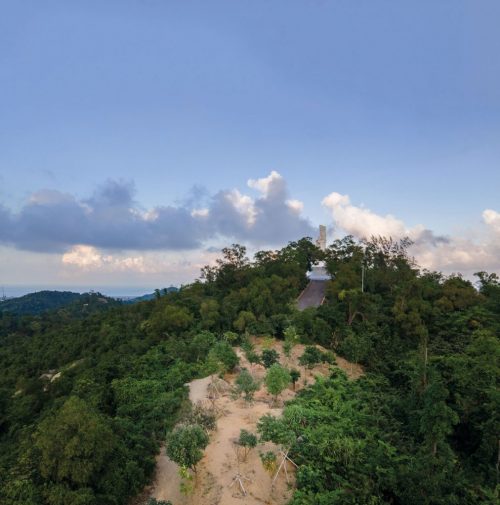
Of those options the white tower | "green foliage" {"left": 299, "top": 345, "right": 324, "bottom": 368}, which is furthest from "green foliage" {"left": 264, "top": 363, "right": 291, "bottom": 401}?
the white tower

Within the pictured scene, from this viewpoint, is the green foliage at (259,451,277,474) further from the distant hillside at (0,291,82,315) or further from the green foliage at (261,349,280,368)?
the distant hillside at (0,291,82,315)

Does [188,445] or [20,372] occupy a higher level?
[188,445]

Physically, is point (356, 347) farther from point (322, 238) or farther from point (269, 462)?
point (322, 238)

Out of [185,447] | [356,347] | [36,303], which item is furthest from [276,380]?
[36,303]

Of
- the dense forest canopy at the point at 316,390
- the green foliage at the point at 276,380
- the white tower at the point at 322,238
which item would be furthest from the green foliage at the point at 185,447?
the white tower at the point at 322,238

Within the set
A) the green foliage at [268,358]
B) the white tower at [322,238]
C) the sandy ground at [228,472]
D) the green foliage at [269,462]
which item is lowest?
the sandy ground at [228,472]

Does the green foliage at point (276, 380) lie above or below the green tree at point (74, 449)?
above

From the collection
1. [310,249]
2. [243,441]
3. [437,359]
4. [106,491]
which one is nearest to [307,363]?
[437,359]

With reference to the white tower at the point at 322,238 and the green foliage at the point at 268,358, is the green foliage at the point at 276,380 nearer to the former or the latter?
the green foliage at the point at 268,358

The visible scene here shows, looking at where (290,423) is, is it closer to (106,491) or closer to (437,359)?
(106,491)
